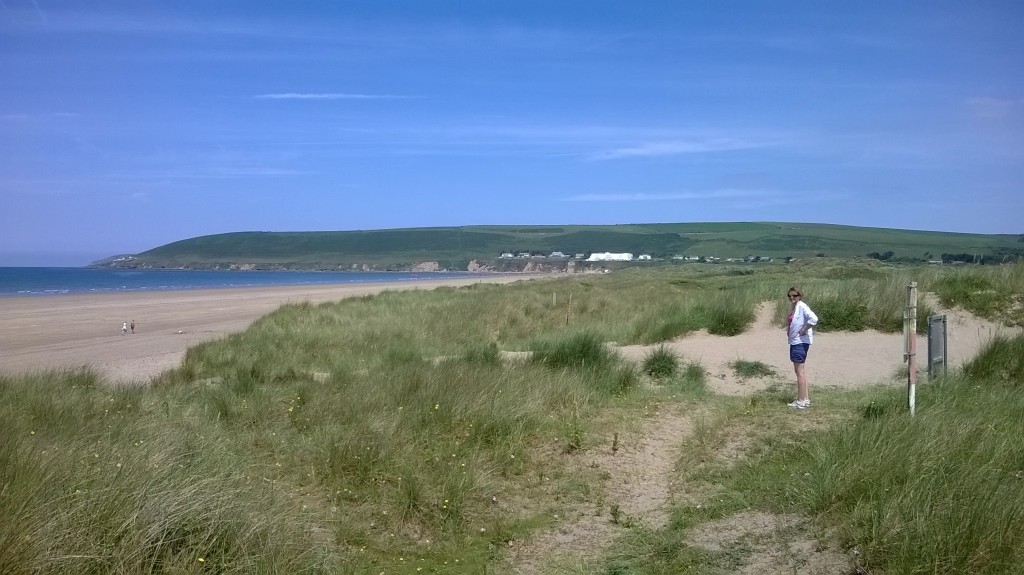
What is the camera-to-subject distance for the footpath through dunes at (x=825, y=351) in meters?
12.6

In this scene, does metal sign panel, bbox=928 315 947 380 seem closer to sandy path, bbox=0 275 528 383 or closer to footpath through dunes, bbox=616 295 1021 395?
footpath through dunes, bbox=616 295 1021 395

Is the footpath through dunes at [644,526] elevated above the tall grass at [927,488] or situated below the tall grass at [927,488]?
below

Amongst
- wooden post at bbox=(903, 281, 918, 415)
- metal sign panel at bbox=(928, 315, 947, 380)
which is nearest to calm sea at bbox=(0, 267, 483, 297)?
metal sign panel at bbox=(928, 315, 947, 380)

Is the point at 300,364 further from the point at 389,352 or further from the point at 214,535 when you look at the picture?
the point at 214,535

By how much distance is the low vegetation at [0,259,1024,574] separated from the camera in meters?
4.51

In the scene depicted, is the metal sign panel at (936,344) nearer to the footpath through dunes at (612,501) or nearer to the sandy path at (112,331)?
the footpath through dunes at (612,501)

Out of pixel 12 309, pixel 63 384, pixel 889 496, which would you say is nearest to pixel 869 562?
pixel 889 496

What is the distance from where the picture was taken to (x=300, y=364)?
15055mm

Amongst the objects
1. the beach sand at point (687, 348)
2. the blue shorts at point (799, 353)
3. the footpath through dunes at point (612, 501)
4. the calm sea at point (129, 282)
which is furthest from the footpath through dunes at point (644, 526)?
the calm sea at point (129, 282)

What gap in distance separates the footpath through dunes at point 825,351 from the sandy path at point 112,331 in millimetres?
9596

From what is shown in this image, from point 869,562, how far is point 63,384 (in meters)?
8.92

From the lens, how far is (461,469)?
686 centimetres

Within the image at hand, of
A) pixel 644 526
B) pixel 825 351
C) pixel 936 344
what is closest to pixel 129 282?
pixel 825 351

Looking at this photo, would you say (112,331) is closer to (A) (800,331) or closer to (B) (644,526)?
(A) (800,331)
